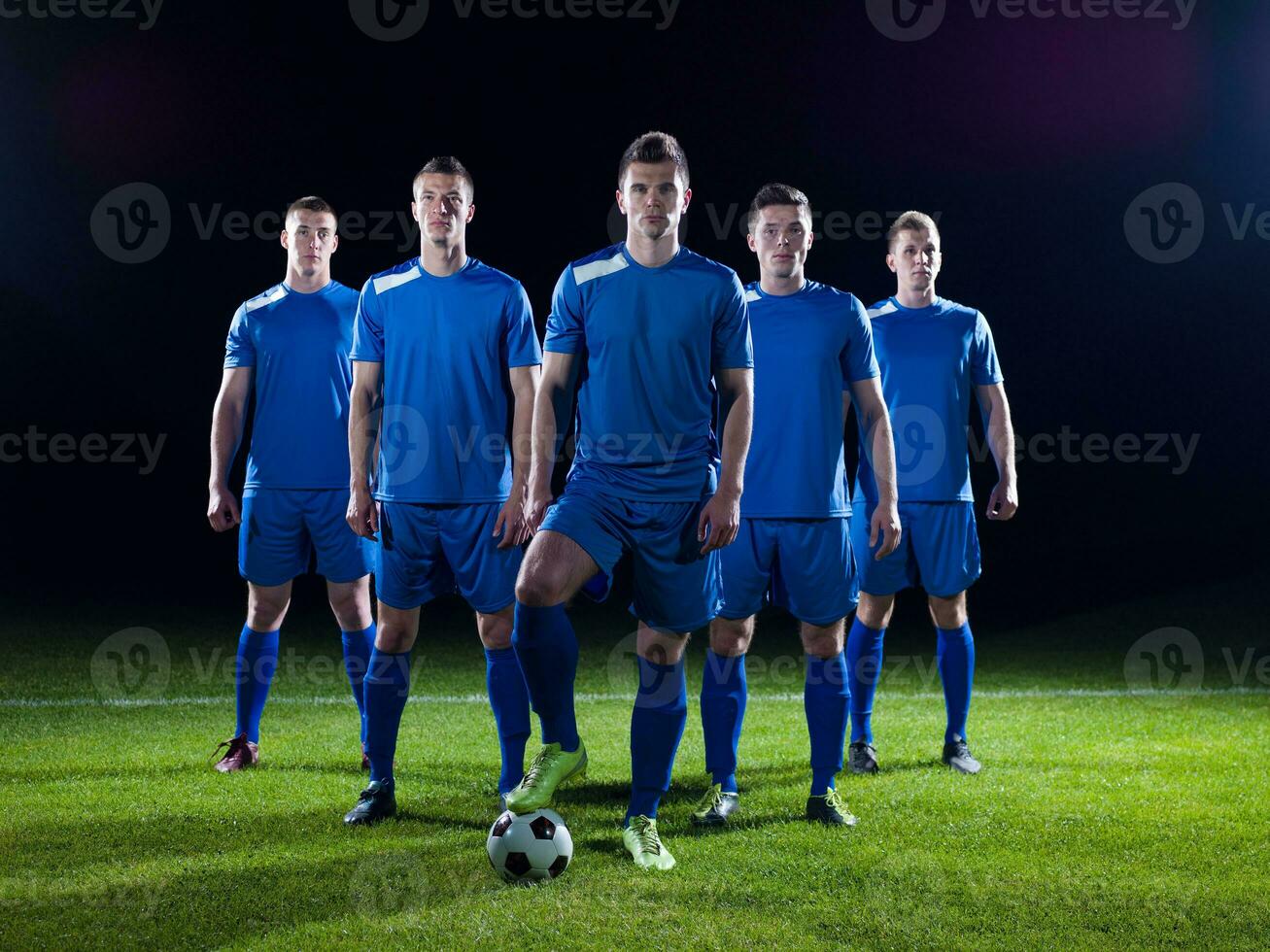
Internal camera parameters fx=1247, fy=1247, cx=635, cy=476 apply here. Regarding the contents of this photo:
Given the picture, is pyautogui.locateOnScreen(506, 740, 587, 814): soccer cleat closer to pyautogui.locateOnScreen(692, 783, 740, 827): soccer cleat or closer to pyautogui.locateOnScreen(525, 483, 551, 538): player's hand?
pyautogui.locateOnScreen(525, 483, 551, 538): player's hand

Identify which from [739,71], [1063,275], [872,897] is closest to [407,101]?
[739,71]

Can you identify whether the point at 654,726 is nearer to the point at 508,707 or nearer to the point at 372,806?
the point at 508,707

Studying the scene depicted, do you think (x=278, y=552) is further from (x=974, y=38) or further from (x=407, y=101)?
Result: (x=974, y=38)

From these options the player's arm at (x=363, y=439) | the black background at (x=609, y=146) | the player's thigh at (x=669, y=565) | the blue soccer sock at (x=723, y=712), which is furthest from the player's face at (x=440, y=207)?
the black background at (x=609, y=146)

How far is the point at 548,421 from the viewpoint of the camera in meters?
3.15

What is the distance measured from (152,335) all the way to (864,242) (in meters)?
7.15

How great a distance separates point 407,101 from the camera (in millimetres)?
12023

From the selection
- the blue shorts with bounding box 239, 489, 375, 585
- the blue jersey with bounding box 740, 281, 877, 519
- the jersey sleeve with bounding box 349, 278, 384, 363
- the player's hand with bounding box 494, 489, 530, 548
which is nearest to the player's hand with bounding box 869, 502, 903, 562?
the blue jersey with bounding box 740, 281, 877, 519

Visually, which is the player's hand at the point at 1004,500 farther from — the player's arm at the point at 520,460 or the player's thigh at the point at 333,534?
the player's thigh at the point at 333,534

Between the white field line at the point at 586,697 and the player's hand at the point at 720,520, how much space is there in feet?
10.7

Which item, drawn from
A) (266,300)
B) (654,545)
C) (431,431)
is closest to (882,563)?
(654,545)

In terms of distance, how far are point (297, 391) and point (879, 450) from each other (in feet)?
6.74

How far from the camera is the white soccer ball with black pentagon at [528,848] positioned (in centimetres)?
299

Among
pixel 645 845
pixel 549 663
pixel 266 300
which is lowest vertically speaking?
pixel 645 845
